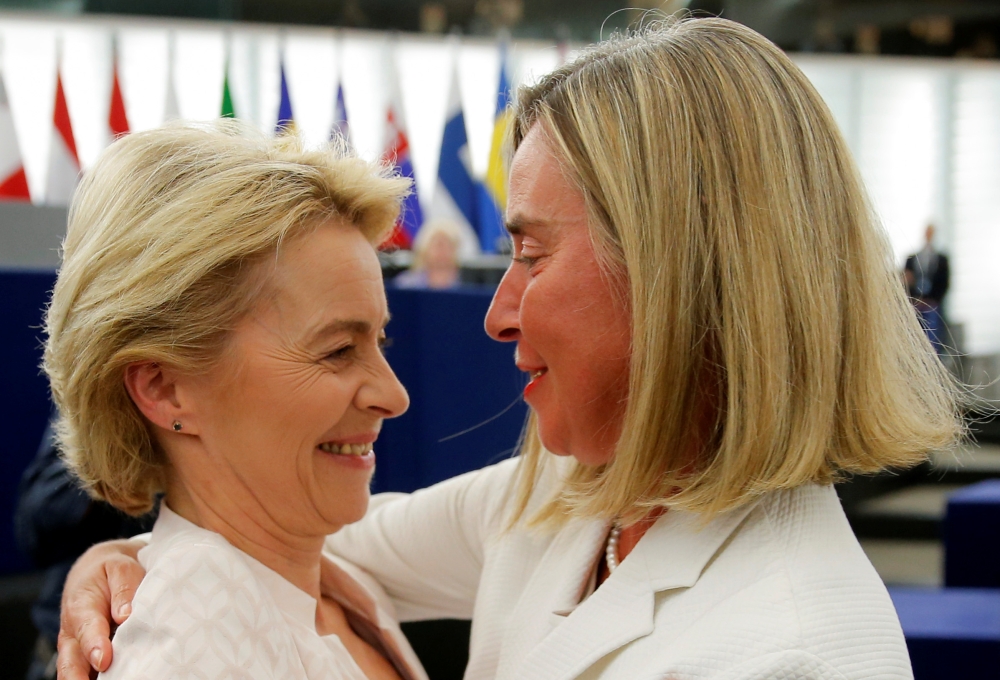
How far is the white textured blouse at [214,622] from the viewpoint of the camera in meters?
1.09

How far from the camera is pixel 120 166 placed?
129 cm

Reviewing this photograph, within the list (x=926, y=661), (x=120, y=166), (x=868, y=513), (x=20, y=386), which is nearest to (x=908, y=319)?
(x=120, y=166)

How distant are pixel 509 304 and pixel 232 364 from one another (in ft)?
1.26

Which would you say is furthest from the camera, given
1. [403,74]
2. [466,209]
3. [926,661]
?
[403,74]

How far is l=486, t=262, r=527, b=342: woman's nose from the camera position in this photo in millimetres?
1370

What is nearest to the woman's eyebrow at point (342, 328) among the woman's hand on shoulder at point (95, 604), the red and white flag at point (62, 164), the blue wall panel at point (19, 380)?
the woman's hand on shoulder at point (95, 604)

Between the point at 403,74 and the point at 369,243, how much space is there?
35.0ft

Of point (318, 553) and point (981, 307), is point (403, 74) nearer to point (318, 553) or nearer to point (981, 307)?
point (981, 307)

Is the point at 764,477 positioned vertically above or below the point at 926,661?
above

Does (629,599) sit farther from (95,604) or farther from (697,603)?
(95,604)

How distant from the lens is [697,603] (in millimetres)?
1156

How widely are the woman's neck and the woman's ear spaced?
0.33 ft

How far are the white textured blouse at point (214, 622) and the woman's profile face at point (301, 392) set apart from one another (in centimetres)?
9

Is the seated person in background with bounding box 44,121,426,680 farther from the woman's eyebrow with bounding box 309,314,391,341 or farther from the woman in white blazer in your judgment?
the woman in white blazer
